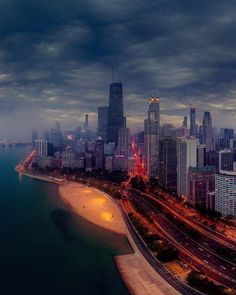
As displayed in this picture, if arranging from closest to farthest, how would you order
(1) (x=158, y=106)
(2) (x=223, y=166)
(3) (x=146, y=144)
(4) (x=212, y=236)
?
(4) (x=212, y=236) < (2) (x=223, y=166) < (3) (x=146, y=144) < (1) (x=158, y=106)

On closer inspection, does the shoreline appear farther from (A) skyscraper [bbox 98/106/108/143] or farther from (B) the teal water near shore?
(A) skyscraper [bbox 98/106/108/143]

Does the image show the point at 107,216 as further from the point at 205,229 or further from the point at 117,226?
the point at 205,229

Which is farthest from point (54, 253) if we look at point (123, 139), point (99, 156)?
point (123, 139)

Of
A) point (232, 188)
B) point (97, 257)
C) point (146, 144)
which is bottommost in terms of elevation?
point (97, 257)

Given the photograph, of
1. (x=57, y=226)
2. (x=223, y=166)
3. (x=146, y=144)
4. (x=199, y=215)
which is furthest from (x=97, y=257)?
(x=146, y=144)

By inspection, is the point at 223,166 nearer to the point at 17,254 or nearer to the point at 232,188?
the point at 232,188

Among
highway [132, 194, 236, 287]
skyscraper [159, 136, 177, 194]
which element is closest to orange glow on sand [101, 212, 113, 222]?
highway [132, 194, 236, 287]
